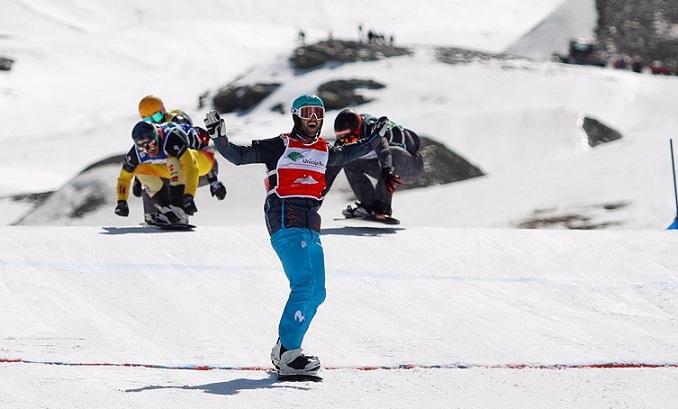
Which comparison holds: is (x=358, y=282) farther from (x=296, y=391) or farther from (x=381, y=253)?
(x=296, y=391)

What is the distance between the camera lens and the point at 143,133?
1225 cm

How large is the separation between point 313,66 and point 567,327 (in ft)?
109

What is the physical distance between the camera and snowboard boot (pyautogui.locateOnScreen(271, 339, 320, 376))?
284 inches

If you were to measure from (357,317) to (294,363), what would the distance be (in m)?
1.95

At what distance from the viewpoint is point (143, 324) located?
8.55m

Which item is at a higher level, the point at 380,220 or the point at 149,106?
the point at 149,106

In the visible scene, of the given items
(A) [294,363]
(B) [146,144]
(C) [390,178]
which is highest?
(B) [146,144]

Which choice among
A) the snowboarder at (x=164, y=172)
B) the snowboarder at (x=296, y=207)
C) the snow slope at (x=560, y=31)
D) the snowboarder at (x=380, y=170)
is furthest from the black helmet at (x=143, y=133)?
the snow slope at (x=560, y=31)

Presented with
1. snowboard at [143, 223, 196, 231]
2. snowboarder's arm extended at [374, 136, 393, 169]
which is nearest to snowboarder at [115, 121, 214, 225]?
snowboard at [143, 223, 196, 231]

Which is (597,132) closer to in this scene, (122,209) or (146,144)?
(122,209)

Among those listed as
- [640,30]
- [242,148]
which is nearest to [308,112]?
[242,148]

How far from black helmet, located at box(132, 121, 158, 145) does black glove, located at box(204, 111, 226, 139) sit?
5.21 meters

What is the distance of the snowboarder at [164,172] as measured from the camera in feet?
40.5

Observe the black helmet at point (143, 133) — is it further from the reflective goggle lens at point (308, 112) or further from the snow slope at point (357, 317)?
the reflective goggle lens at point (308, 112)
